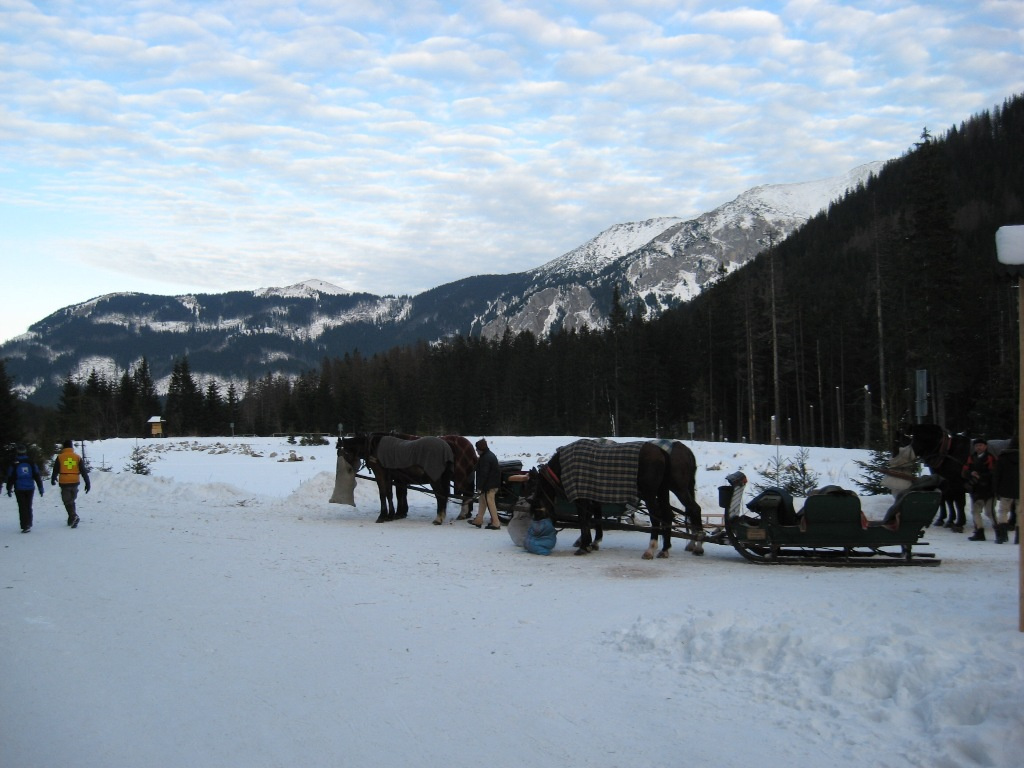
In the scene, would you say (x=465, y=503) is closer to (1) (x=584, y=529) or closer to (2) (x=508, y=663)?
(1) (x=584, y=529)

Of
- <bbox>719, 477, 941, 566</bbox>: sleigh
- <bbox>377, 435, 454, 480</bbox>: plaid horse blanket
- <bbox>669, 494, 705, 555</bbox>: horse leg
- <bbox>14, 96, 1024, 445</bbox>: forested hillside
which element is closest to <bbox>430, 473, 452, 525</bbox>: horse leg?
<bbox>377, 435, 454, 480</bbox>: plaid horse blanket

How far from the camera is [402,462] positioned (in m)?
15.7

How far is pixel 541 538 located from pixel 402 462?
4.99 meters

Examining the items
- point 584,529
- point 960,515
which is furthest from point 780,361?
point 584,529

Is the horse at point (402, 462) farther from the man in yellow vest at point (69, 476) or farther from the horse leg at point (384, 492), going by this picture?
the man in yellow vest at point (69, 476)

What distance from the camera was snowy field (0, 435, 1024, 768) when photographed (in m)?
4.48

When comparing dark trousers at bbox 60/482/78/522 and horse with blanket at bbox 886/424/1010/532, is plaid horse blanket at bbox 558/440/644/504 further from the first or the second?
dark trousers at bbox 60/482/78/522

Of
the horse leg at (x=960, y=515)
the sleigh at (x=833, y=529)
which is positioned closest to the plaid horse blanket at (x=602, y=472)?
the sleigh at (x=833, y=529)

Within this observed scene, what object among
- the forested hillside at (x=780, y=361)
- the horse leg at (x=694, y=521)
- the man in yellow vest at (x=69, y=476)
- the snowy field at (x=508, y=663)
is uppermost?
the forested hillside at (x=780, y=361)

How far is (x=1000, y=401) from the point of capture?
26.0 m

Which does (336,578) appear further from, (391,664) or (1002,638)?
(1002,638)

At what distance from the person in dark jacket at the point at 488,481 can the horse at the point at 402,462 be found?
85 cm

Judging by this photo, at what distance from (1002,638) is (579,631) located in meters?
3.39

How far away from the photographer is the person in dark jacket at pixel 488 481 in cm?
1482
